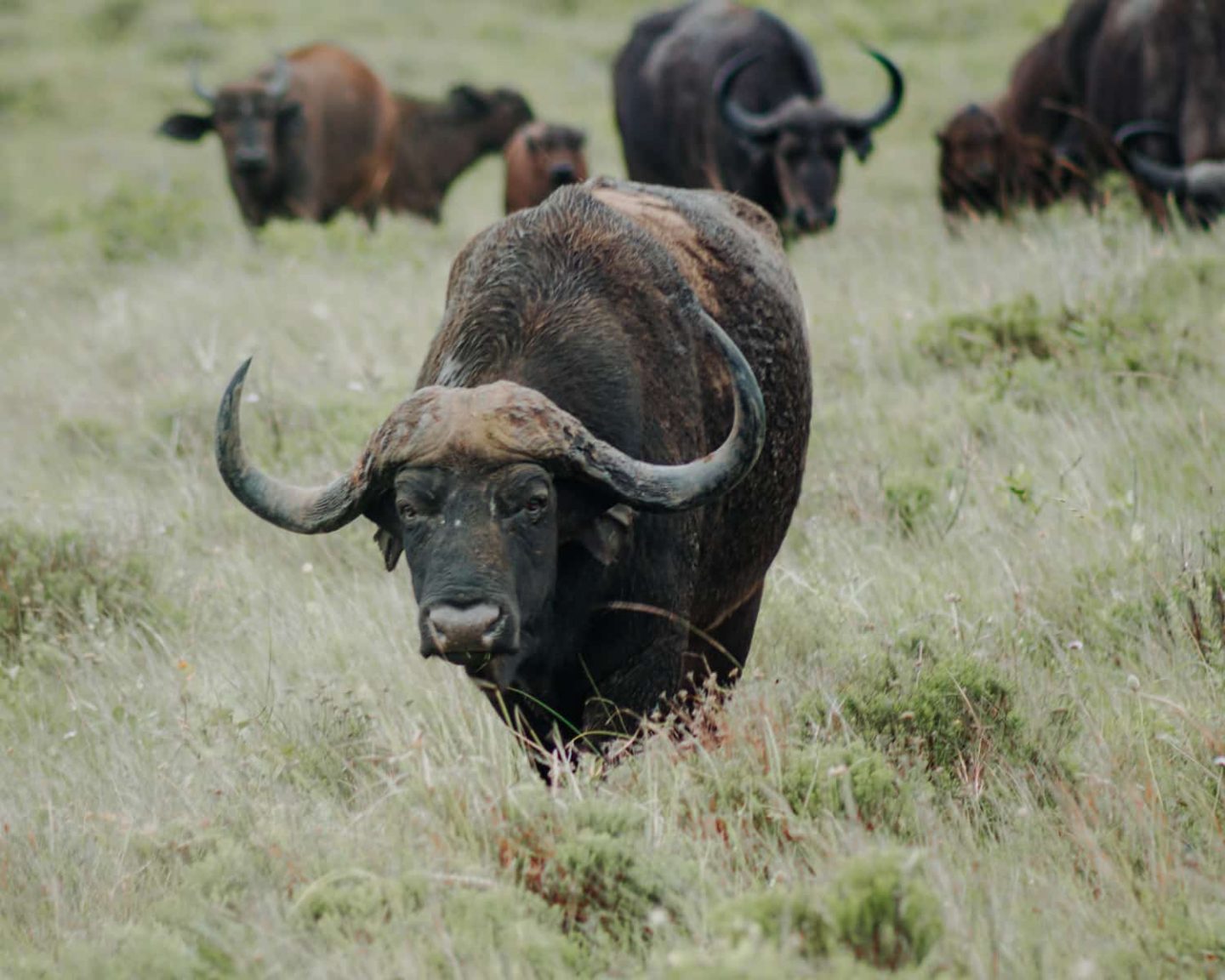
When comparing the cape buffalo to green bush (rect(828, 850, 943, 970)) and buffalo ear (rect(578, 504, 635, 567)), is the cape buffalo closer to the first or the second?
buffalo ear (rect(578, 504, 635, 567))

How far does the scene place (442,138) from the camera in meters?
21.4

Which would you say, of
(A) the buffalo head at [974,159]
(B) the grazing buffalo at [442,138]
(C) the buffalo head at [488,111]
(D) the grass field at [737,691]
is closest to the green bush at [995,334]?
(D) the grass field at [737,691]

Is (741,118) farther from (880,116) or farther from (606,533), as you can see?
(606,533)

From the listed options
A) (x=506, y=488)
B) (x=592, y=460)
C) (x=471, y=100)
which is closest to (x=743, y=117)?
(x=592, y=460)

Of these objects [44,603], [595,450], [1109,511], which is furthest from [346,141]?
[595,450]

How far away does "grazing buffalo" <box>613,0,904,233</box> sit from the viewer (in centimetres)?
1270

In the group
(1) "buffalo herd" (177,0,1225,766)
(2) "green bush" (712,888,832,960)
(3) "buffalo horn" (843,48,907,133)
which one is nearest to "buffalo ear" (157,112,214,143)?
(3) "buffalo horn" (843,48,907,133)

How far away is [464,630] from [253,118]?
13.2 metres

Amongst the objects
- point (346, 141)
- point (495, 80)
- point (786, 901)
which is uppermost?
point (786, 901)

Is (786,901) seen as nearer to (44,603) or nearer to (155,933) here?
(155,933)

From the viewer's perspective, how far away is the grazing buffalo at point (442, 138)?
20.7 meters

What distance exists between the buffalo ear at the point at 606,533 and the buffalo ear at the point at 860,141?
30.2 feet

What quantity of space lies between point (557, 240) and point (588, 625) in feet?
3.88

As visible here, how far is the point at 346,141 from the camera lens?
1781cm
